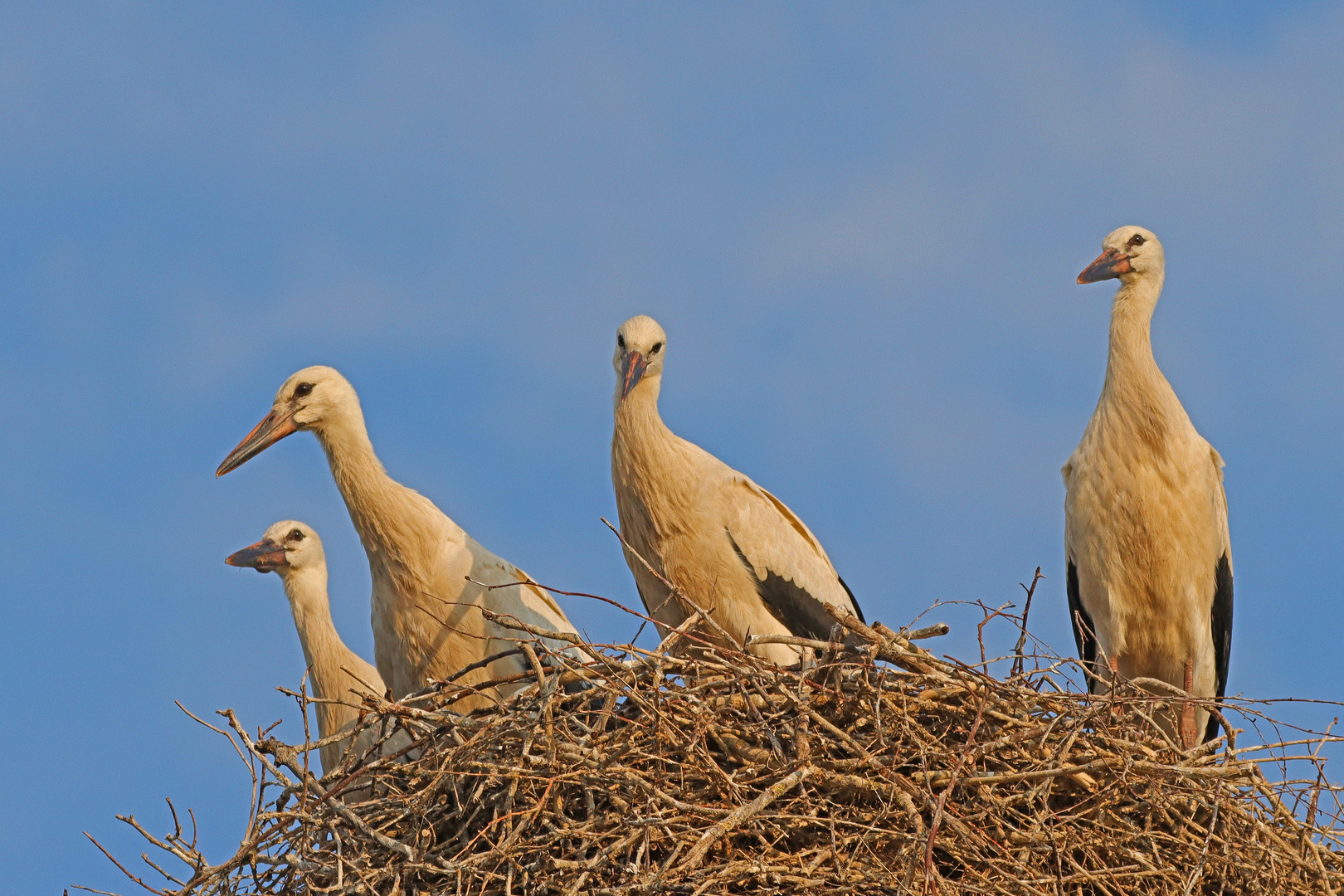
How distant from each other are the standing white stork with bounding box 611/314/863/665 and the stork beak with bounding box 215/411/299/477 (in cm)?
138

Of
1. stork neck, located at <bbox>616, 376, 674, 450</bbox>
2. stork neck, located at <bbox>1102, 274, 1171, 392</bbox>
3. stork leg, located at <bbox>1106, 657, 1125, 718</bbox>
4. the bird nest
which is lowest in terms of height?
the bird nest

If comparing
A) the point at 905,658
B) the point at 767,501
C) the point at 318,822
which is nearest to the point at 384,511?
the point at 767,501

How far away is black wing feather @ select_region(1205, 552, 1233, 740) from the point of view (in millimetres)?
7016

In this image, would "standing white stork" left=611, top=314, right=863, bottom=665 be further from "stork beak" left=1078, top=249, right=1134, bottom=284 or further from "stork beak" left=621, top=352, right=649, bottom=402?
"stork beak" left=1078, top=249, right=1134, bottom=284

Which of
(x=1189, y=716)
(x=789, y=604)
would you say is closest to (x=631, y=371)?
(x=789, y=604)

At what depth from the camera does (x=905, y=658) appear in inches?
193

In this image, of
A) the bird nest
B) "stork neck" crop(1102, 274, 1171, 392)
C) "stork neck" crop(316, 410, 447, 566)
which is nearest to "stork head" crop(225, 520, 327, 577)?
"stork neck" crop(316, 410, 447, 566)

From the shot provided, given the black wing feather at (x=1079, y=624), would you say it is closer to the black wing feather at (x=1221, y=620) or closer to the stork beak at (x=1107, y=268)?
the black wing feather at (x=1221, y=620)

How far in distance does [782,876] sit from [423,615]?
2.41m

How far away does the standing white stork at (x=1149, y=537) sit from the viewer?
6848 millimetres

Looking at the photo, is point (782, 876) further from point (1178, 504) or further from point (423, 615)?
point (1178, 504)

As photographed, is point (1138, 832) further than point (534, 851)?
Yes

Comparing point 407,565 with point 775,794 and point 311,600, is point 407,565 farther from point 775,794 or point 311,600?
point 775,794

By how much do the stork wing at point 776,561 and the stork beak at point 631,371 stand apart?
526 millimetres
